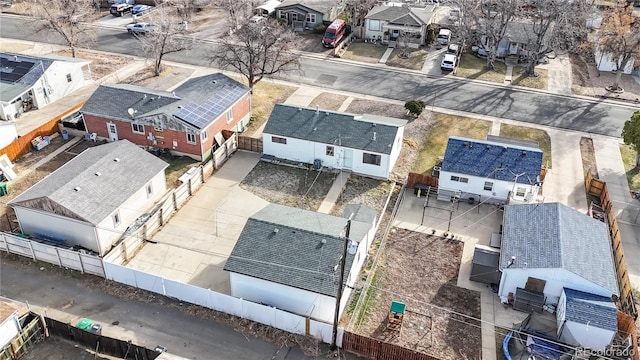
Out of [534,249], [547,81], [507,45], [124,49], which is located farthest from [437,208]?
[124,49]

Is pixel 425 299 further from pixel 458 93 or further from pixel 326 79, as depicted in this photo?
pixel 326 79

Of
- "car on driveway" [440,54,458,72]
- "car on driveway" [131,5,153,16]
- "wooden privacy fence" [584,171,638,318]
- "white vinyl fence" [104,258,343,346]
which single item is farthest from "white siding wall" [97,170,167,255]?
"car on driveway" [131,5,153,16]

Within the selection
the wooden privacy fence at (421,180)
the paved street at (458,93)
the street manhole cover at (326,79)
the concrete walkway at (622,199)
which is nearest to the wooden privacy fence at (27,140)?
the paved street at (458,93)

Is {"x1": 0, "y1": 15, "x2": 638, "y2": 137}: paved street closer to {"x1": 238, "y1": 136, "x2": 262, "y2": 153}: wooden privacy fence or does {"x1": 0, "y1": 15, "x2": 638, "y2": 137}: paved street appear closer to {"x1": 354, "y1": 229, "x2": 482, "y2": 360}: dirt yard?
{"x1": 238, "y1": 136, "x2": 262, "y2": 153}: wooden privacy fence

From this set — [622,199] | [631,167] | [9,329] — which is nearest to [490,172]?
[622,199]

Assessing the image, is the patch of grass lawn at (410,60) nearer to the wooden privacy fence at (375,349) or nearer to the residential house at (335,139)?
the residential house at (335,139)

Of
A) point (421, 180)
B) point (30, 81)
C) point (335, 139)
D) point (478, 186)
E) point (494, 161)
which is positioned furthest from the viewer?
point (30, 81)
